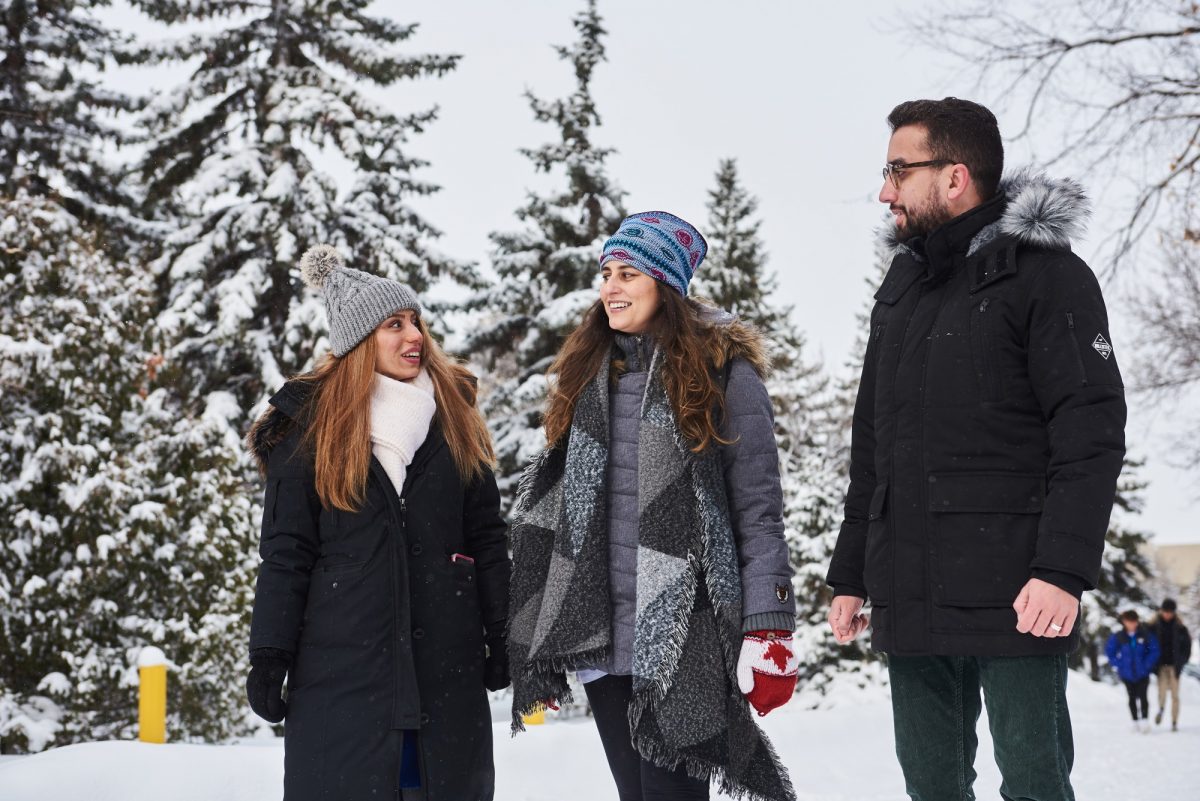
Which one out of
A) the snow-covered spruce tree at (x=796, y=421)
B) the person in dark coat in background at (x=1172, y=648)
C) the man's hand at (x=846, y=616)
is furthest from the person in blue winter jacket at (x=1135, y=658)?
the man's hand at (x=846, y=616)

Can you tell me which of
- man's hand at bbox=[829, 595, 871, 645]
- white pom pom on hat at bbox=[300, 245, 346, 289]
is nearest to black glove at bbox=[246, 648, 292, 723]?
white pom pom on hat at bbox=[300, 245, 346, 289]

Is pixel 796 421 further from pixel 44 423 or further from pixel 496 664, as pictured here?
pixel 496 664

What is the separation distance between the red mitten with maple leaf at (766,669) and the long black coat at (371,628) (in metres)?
1.17

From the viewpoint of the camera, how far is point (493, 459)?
14.4ft

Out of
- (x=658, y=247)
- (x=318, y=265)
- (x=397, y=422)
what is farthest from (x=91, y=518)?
(x=658, y=247)

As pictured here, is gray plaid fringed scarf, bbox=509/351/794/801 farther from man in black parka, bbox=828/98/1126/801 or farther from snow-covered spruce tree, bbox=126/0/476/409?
snow-covered spruce tree, bbox=126/0/476/409

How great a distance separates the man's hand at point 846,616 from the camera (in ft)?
10.9

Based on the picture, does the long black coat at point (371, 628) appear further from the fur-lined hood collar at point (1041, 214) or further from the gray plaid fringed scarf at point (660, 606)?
the fur-lined hood collar at point (1041, 214)

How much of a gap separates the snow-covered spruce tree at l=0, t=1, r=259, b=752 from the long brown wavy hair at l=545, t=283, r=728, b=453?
10022 millimetres

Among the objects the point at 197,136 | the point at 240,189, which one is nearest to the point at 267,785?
the point at 240,189

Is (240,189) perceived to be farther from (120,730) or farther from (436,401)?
(436,401)

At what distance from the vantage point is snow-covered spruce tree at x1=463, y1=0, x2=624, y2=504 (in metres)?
19.6

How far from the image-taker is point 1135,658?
1628cm

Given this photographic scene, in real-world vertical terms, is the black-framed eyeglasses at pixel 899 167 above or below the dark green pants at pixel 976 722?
above
